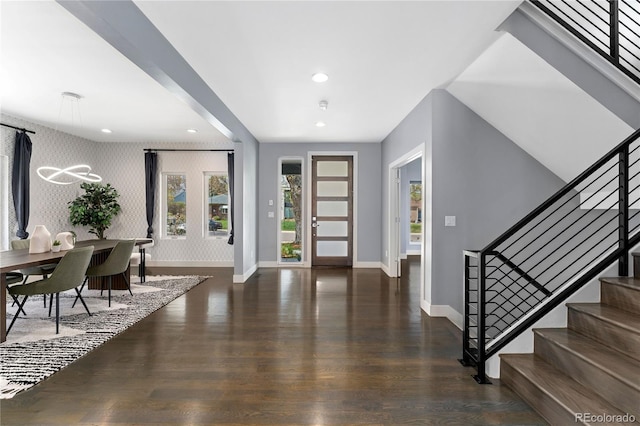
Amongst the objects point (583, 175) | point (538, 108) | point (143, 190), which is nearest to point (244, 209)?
point (143, 190)

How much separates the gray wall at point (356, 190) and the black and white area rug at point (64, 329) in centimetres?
223

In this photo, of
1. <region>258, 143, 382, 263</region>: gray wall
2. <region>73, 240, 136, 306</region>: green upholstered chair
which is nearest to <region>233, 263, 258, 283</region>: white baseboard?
<region>258, 143, 382, 263</region>: gray wall

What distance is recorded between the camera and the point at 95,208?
6.61 metres

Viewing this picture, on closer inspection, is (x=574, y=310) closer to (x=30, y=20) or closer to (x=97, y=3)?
(x=97, y=3)

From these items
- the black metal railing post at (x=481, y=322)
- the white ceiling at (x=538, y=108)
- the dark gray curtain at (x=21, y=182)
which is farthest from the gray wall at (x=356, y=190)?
the black metal railing post at (x=481, y=322)

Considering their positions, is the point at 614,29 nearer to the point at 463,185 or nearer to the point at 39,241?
the point at 463,185

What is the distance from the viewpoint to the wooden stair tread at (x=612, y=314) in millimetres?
1984

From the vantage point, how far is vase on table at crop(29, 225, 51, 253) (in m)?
3.90

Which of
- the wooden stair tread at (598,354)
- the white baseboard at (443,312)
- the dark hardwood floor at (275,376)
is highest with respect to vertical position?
the wooden stair tread at (598,354)

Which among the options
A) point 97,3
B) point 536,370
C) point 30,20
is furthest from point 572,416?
point 30,20

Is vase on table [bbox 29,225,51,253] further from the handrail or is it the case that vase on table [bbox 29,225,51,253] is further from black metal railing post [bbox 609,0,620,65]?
black metal railing post [bbox 609,0,620,65]

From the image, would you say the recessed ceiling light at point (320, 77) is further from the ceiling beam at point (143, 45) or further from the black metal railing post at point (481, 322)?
the black metal railing post at point (481, 322)

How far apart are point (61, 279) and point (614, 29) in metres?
5.56

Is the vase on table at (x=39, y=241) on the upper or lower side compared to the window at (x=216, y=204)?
lower
